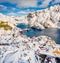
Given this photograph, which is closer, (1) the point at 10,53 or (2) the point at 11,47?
(1) the point at 10,53

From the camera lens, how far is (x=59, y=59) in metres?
15.1

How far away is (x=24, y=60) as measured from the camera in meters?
14.7

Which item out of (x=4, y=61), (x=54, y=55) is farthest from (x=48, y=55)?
(x=4, y=61)

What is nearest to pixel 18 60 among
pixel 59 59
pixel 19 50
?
pixel 19 50

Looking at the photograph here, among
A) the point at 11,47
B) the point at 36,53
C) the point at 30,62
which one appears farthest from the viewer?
the point at 11,47

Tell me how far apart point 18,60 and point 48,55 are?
1.92 metres

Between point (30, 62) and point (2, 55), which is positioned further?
point (2, 55)

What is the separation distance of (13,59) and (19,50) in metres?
1.35

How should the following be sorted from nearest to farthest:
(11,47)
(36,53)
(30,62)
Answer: (30,62) → (36,53) → (11,47)

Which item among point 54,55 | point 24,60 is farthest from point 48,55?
point 24,60

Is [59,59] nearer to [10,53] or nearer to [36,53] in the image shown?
[36,53]

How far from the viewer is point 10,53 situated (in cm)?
1577

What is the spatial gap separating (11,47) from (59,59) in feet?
12.6

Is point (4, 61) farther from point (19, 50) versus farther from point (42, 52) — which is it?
point (42, 52)
